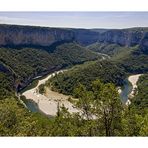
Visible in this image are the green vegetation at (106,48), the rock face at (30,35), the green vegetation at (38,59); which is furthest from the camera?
the green vegetation at (106,48)

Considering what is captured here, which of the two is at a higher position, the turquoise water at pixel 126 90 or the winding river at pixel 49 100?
the turquoise water at pixel 126 90

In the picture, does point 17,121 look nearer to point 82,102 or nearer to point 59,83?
point 82,102

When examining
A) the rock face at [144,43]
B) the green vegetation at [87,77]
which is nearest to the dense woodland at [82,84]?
the green vegetation at [87,77]

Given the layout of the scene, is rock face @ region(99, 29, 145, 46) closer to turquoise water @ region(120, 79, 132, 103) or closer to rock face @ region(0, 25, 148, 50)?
rock face @ region(0, 25, 148, 50)

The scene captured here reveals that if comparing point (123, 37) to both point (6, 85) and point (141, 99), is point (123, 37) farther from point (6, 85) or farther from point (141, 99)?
point (141, 99)

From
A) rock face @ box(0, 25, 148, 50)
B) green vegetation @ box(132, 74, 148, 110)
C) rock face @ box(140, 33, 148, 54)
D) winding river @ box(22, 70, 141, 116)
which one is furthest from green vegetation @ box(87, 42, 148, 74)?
green vegetation @ box(132, 74, 148, 110)

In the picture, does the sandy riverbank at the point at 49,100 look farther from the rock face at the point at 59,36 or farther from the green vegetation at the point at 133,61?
the green vegetation at the point at 133,61
